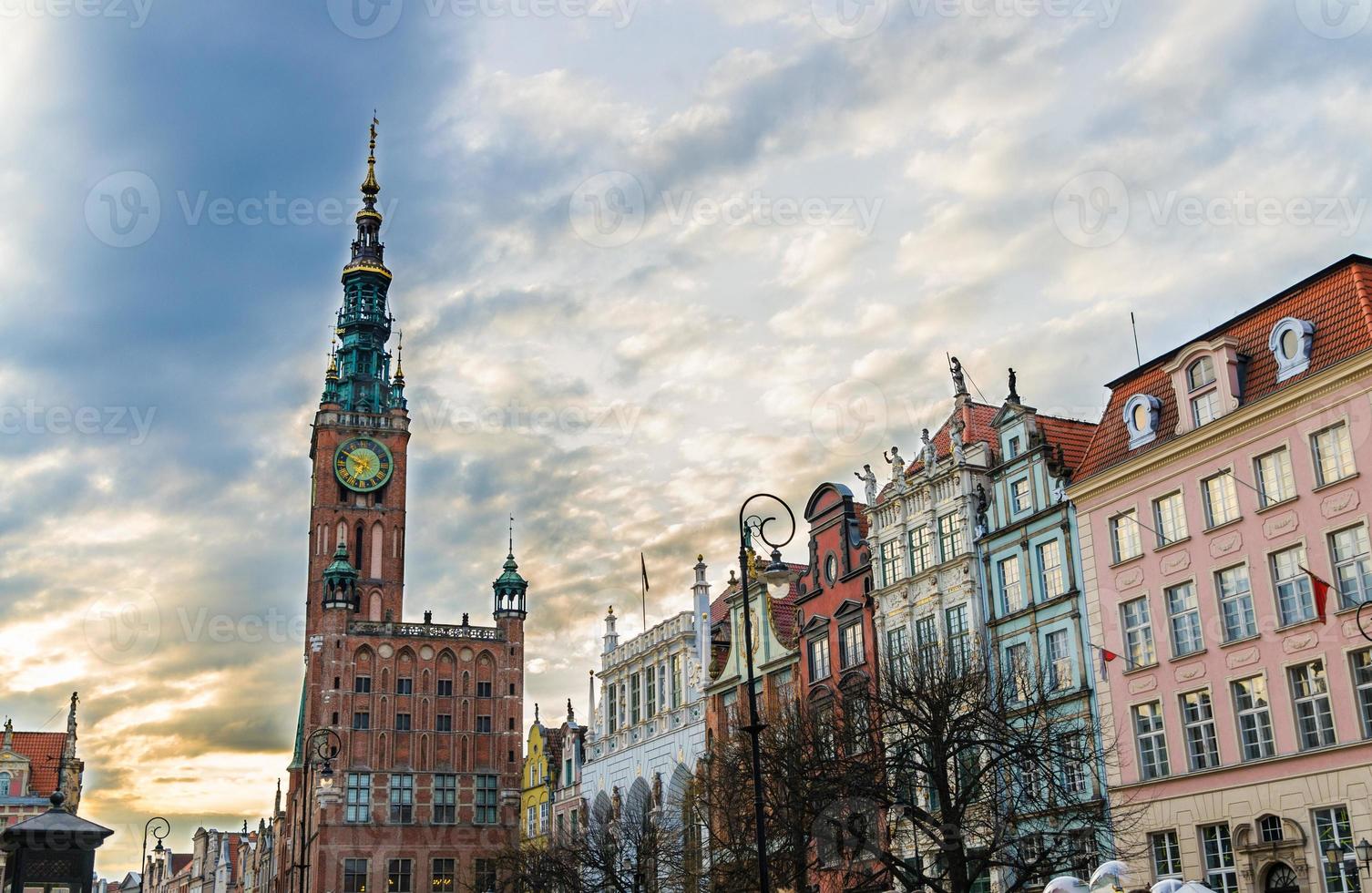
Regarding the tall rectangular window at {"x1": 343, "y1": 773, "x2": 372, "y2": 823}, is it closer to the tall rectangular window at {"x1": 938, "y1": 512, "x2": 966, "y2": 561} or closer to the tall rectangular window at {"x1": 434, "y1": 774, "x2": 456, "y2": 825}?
the tall rectangular window at {"x1": 434, "y1": 774, "x2": 456, "y2": 825}

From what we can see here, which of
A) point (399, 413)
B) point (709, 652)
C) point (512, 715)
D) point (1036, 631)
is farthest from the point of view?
point (399, 413)

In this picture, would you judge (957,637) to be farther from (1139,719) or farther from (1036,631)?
(1139,719)

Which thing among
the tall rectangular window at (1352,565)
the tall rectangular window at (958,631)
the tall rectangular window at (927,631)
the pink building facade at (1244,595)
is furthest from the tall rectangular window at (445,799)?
the tall rectangular window at (1352,565)

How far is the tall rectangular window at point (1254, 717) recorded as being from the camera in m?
36.2

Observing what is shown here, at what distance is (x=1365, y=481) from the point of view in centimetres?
3412

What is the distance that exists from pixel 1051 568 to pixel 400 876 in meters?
58.3

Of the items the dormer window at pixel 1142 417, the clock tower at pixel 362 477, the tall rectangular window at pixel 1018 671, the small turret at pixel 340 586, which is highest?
the clock tower at pixel 362 477

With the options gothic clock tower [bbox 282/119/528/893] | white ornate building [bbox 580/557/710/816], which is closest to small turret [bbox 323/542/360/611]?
gothic clock tower [bbox 282/119/528/893]

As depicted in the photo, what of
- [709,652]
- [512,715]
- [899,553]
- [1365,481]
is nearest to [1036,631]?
[899,553]

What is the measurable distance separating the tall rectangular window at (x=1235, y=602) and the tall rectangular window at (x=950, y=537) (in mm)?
10438

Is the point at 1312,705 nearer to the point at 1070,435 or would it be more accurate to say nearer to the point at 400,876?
the point at 1070,435

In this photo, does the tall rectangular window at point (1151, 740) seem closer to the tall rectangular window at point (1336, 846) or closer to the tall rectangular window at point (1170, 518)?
the tall rectangular window at point (1170, 518)

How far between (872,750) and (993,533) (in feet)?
36.0

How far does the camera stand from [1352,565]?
34.4 m
